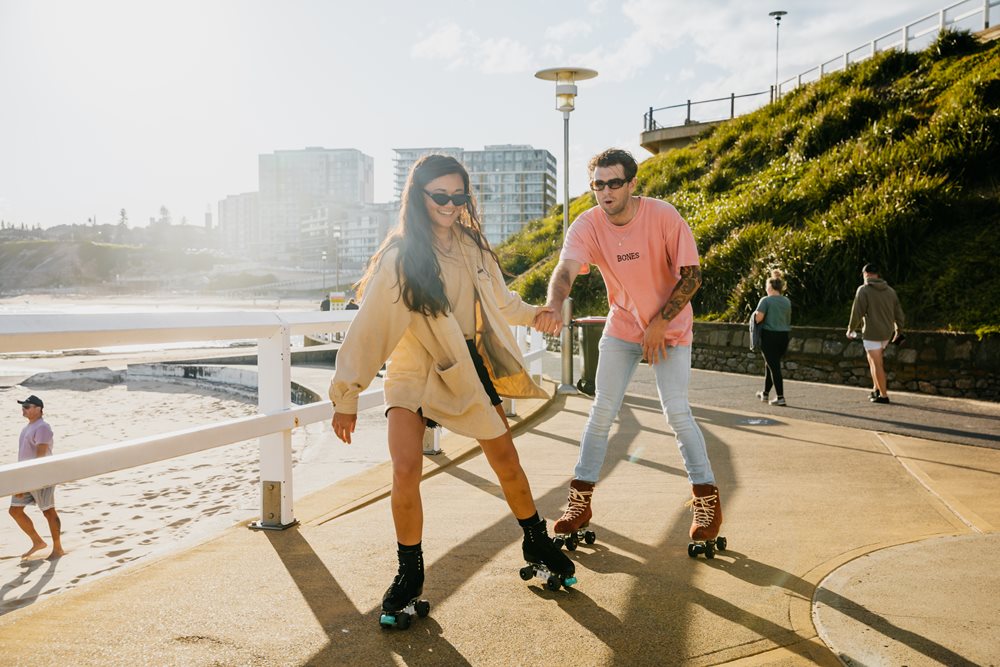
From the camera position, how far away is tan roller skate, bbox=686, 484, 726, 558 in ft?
12.4

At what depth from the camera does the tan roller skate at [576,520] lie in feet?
12.9

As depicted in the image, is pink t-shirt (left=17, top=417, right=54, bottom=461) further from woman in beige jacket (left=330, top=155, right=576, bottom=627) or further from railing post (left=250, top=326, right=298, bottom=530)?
woman in beige jacket (left=330, top=155, right=576, bottom=627)

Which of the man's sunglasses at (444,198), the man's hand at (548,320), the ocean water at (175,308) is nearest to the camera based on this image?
the man's sunglasses at (444,198)

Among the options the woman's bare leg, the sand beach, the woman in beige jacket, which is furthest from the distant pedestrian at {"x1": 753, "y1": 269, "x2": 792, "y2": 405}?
the woman's bare leg

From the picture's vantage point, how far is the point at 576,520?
3955mm

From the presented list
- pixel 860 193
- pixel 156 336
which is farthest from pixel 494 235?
pixel 156 336

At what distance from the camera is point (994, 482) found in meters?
5.38

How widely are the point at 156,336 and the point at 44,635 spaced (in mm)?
1207

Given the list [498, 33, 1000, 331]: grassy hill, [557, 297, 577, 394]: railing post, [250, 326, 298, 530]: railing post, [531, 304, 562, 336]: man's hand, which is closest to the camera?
[531, 304, 562, 336]: man's hand

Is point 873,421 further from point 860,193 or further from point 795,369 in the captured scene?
point 860,193

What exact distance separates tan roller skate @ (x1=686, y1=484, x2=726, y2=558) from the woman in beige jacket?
755 mm

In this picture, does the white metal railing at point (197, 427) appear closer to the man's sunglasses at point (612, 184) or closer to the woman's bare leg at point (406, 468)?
the woman's bare leg at point (406, 468)

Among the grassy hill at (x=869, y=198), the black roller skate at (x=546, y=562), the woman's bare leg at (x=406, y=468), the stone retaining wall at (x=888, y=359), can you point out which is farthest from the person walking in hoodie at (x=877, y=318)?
the woman's bare leg at (x=406, y=468)

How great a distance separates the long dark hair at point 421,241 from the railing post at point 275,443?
113cm
